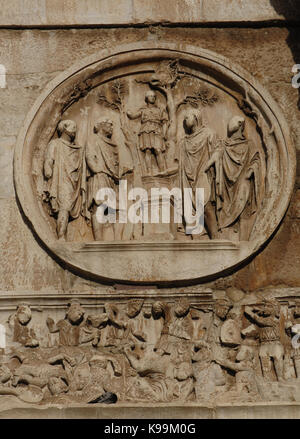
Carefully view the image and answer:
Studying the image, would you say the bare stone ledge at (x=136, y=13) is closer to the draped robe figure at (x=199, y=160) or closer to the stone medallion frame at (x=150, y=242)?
the stone medallion frame at (x=150, y=242)

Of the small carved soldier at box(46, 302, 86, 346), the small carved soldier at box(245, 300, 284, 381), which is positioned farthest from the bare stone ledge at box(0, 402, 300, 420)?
the small carved soldier at box(46, 302, 86, 346)

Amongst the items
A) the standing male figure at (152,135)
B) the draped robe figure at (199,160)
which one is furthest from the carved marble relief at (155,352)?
the standing male figure at (152,135)

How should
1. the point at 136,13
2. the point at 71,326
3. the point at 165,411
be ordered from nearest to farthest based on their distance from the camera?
the point at 165,411, the point at 71,326, the point at 136,13

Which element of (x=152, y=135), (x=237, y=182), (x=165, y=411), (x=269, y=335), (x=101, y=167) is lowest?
(x=165, y=411)

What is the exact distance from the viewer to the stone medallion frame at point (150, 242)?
10422 mm

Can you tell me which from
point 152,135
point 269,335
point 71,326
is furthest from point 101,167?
point 269,335

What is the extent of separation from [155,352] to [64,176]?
1.78 metres

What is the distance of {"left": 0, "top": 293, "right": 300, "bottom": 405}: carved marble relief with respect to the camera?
9.95 metres

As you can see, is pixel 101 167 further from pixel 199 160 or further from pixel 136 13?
pixel 136 13

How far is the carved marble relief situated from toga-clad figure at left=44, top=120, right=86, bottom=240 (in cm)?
84

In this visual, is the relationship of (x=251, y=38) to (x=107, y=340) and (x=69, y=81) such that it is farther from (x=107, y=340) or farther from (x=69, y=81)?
(x=107, y=340)

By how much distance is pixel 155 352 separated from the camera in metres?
10.1

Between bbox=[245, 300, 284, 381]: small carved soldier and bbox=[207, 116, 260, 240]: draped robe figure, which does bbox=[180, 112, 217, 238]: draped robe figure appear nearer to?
bbox=[207, 116, 260, 240]: draped robe figure
